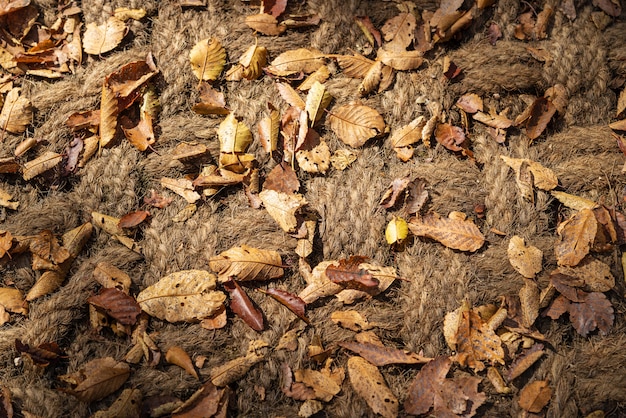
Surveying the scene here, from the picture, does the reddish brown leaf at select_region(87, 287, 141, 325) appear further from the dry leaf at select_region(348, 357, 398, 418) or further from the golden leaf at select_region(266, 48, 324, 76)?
the golden leaf at select_region(266, 48, 324, 76)

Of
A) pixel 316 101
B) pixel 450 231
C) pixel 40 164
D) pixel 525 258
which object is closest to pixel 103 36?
pixel 40 164

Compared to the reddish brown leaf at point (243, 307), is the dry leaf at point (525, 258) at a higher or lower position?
higher

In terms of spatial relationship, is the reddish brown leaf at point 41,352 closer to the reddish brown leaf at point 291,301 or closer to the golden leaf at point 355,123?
the reddish brown leaf at point 291,301

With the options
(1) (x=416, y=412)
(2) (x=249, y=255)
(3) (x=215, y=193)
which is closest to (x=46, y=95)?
(3) (x=215, y=193)

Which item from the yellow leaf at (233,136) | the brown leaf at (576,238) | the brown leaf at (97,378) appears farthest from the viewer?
the yellow leaf at (233,136)

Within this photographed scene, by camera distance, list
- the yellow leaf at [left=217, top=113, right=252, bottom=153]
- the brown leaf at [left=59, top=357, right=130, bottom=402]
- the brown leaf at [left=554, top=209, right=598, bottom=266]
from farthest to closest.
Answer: the yellow leaf at [left=217, top=113, right=252, bottom=153]
the brown leaf at [left=554, top=209, right=598, bottom=266]
the brown leaf at [left=59, top=357, right=130, bottom=402]

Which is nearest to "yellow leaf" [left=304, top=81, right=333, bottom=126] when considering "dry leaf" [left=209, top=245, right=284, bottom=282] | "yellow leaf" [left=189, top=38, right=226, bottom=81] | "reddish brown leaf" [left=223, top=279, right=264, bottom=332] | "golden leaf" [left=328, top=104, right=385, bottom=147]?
"golden leaf" [left=328, top=104, right=385, bottom=147]

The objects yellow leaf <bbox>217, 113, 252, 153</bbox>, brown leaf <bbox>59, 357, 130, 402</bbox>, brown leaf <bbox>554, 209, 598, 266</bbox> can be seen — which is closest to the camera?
brown leaf <bbox>59, 357, 130, 402</bbox>

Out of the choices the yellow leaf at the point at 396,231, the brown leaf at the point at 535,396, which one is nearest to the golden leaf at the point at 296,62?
the yellow leaf at the point at 396,231
